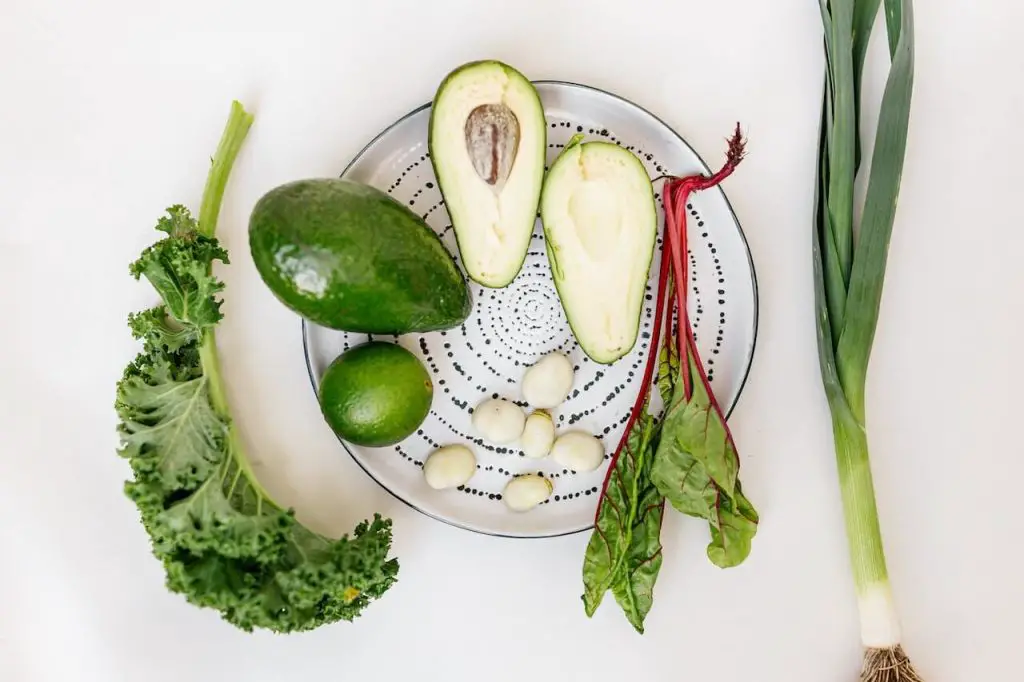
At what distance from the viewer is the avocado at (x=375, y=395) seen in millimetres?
783

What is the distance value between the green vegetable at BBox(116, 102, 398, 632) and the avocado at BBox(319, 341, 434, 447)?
117 mm

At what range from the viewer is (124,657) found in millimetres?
923

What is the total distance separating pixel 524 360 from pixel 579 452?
4.9 inches

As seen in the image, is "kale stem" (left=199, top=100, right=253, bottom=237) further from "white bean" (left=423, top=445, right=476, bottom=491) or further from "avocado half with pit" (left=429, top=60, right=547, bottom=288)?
"white bean" (left=423, top=445, right=476, bottom=491)

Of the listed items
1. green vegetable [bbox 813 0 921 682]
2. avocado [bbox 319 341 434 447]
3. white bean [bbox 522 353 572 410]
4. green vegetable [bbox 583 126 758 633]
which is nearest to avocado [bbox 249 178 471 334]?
avocado [bbox 319 341 434 447]

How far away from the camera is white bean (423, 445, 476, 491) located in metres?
0.88

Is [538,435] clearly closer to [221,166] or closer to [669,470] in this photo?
[669,470]

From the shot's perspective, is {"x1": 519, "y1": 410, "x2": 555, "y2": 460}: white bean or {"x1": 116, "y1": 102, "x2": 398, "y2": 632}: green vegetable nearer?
{"x1": 116, "y1": 102, "x2": 398, "y2": 632}: green vegetable

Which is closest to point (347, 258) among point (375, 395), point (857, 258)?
point (375, 395)

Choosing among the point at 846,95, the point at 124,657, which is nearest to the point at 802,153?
the point at 846,95

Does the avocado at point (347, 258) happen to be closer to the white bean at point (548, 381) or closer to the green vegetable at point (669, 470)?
the white bean at point (548, 381)

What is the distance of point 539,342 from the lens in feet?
2.96

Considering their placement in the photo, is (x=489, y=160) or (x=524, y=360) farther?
(x=524, y=360)

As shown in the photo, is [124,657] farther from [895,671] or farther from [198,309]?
[895,671]
